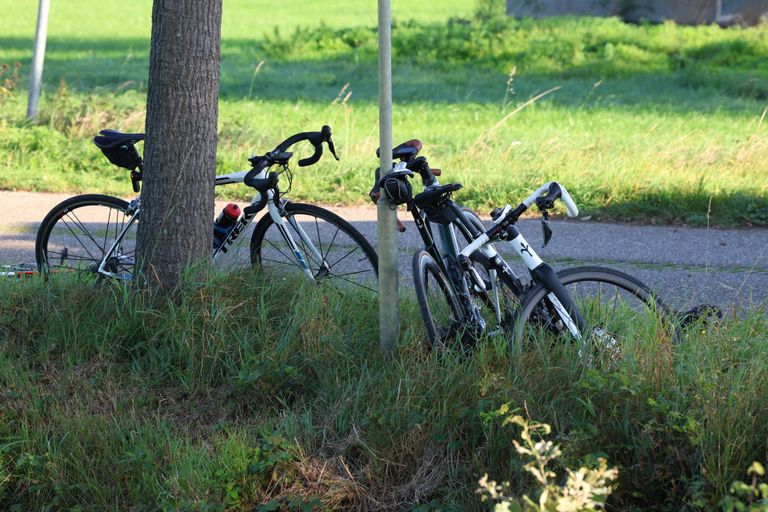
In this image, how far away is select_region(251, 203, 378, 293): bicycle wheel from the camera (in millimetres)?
5766

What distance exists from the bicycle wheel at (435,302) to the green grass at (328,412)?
0.11 meters

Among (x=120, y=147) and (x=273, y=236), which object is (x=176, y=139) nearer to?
(x=120, y=147)

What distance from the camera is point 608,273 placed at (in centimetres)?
482

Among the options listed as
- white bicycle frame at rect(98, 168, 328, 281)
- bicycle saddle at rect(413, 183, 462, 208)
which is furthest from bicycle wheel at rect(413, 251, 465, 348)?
white bicycle frame at rect(98, 168, 328, 281)

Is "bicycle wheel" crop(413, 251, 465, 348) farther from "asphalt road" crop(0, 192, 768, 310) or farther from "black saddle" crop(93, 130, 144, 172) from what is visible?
"black saddle" crop(93, 130, 144, 172)

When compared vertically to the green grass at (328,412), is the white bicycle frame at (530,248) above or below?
above

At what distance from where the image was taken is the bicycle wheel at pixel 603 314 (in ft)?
14.8

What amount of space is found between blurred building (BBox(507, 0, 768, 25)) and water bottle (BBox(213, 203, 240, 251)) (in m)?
22.8

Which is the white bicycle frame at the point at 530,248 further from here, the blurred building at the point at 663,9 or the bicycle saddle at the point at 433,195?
the blurred building at the point at 663,9

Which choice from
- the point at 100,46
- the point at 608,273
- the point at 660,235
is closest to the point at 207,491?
the point at 608,273

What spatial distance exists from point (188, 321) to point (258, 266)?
2.46 feet

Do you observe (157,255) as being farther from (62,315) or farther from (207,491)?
(207,491)

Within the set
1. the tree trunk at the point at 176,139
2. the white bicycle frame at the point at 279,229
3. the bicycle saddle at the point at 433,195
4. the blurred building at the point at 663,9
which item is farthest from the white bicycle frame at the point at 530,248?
the blurred building at the point at 663,9

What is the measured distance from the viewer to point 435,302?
518 cm
